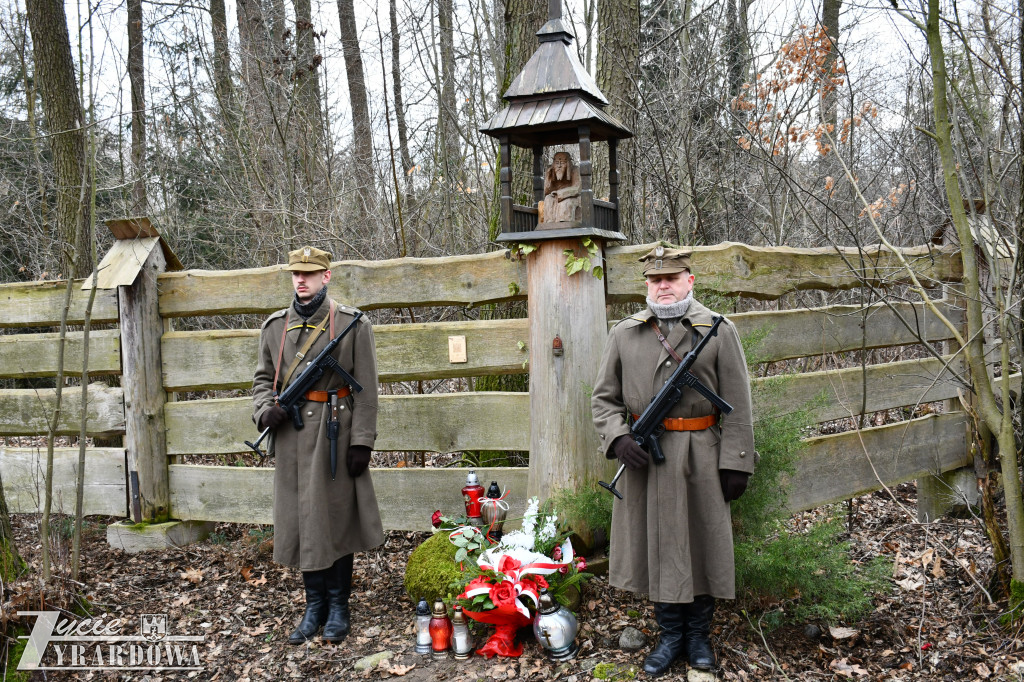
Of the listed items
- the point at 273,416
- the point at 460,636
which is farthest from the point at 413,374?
the point at 460,636

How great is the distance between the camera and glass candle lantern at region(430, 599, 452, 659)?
14.3 ft

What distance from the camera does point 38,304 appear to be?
6289 mm

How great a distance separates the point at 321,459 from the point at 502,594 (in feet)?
4.24

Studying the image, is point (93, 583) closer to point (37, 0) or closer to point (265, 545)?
point (265, 545)

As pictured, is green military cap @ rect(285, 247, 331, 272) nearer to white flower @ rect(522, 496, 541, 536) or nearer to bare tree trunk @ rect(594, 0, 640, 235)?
white flower @ rect(522, 496, 541, 536)

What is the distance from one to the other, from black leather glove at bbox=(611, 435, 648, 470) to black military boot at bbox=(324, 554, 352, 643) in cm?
189

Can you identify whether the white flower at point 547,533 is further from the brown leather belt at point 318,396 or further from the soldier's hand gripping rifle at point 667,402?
the brown leather belt at point 318,396

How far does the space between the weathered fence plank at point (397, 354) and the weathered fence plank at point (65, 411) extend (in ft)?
1.48

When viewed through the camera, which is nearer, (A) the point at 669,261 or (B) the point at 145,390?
(A) the point at 669,261

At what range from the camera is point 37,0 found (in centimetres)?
803

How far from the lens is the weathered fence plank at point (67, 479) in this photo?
19.7 ft

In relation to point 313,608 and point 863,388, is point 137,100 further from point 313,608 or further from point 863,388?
point 863,388

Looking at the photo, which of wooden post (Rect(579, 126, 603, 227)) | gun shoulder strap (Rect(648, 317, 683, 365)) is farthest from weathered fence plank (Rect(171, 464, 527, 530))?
wooden post (Rect(579, 126, 603, 227))

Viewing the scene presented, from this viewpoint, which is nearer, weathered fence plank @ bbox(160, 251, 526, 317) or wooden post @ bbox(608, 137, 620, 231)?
wooden post @ bbox(608, 137, 620, 231)
